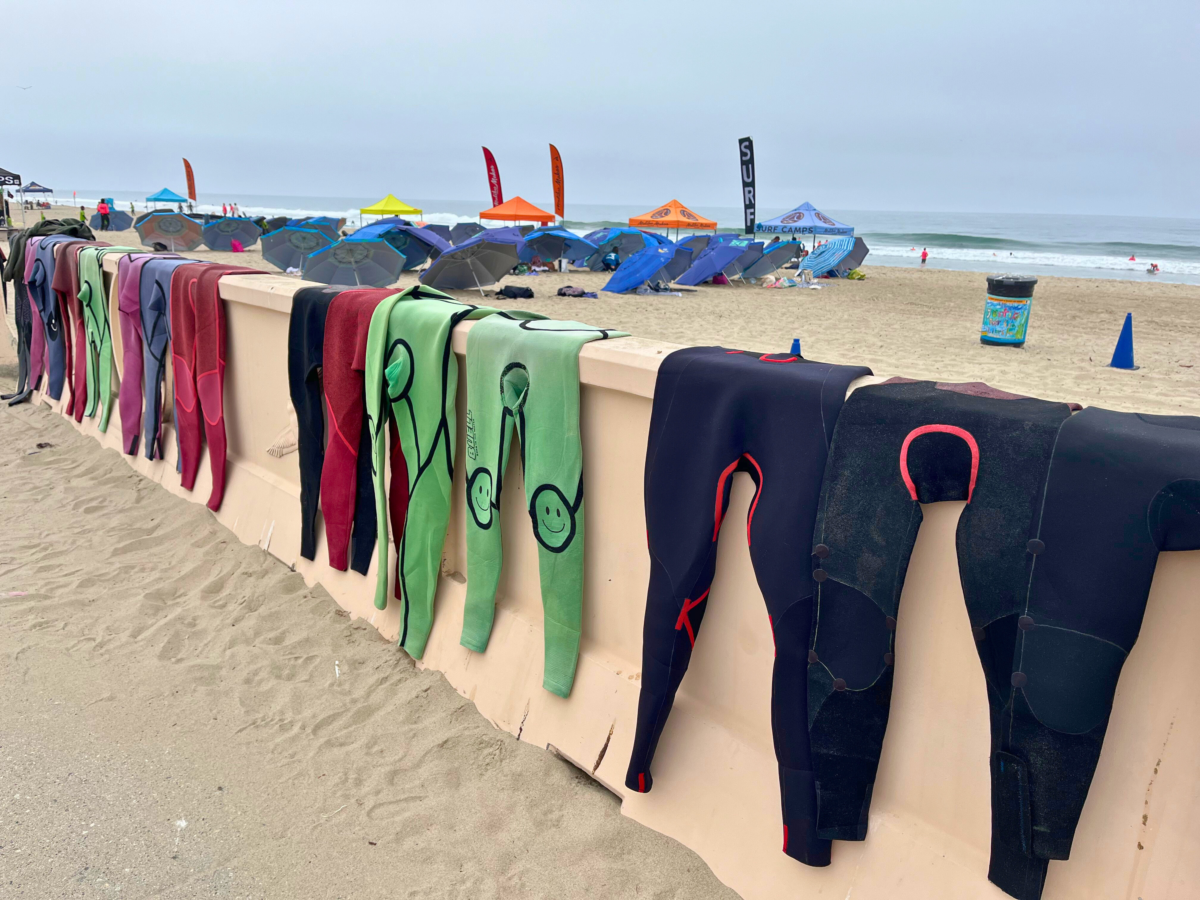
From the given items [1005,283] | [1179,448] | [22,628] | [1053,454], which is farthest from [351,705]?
[1005,283]

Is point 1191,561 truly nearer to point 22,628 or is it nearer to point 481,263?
point 22,628

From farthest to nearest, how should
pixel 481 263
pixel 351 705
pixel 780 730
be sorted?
pixel 481 263, pixel 351 705, pixel 780 730

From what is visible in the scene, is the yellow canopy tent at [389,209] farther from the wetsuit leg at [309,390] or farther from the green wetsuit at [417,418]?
the green wetsuit at [417,418]

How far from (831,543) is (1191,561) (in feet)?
1.97

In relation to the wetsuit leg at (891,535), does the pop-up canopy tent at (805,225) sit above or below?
above

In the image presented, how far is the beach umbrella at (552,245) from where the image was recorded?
22.0 metres

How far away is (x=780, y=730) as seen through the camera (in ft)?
5.71

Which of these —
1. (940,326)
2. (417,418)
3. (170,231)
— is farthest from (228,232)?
(417,418)

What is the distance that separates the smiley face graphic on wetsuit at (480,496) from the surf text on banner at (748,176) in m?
34.5

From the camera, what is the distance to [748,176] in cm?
3519

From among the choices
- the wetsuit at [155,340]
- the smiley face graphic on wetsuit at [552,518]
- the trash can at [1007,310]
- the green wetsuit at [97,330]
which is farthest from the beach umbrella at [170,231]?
the smiley face graphic on wetsuit at [552,518]

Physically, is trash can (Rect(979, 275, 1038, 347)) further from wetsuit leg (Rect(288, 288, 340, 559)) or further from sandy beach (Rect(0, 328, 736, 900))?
sandy beach (Rect(0, 328, 736, 900))

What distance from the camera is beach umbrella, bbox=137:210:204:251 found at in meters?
24.4

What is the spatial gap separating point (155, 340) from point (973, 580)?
4.45 metres
